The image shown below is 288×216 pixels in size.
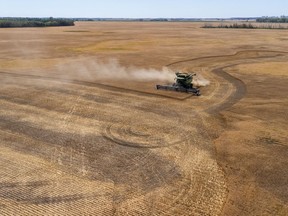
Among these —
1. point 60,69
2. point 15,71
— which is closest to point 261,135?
point 60,69

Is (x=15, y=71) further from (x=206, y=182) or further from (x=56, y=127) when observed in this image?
(x=206, y=182)

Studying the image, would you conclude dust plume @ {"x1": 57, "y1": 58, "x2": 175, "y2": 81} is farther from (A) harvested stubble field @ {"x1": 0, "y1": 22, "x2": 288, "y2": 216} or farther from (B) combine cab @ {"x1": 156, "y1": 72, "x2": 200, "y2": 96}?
(B) combine cab @ {"x1": 156, "y1": 72, "x2": 200, "y2": 96}

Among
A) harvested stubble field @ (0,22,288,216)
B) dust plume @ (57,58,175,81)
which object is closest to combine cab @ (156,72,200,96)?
harvested stubble field @ (0,22,288,216)

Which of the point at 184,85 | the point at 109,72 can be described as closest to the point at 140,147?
the point at 184,85

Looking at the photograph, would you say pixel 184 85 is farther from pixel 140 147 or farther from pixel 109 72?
pixel 140 147

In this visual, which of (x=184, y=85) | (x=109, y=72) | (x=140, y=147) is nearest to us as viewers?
(x=140, y=147)

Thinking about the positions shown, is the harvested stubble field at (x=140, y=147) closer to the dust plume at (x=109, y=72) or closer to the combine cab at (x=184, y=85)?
the dust plume at (x=109, y=72)
